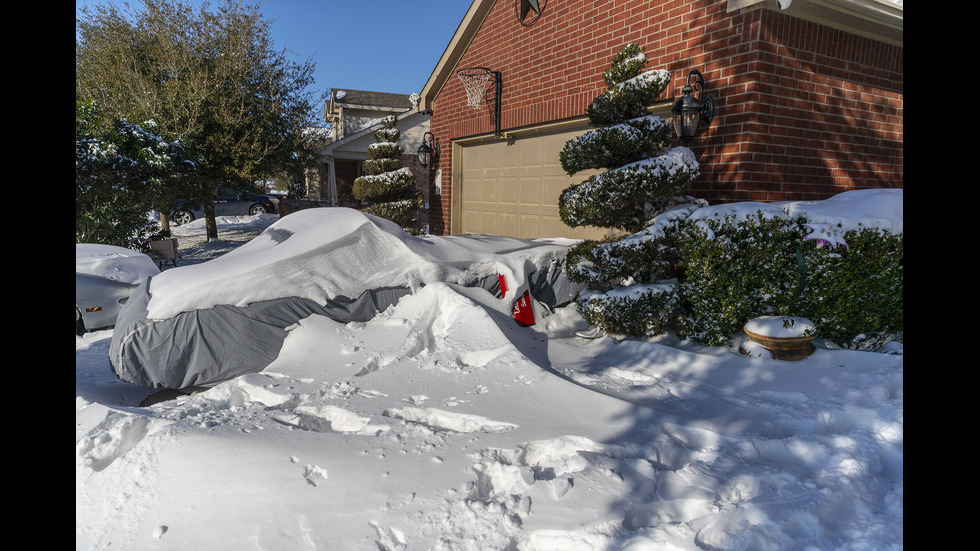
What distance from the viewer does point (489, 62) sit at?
→ 8875 millimetres

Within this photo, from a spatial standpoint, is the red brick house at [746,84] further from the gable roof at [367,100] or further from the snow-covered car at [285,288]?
the gable roof at [367,100]

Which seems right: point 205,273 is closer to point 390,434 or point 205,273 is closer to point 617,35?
point 390,434

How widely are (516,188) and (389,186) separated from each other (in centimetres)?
510

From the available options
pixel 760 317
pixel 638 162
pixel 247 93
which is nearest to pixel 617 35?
pixel 638 162

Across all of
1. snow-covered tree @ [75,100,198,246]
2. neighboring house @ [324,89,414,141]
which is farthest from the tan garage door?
neighboring house @ [324,89,414,141]

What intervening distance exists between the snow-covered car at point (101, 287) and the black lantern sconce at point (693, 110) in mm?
6171

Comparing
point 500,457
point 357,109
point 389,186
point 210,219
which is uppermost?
point 357,109

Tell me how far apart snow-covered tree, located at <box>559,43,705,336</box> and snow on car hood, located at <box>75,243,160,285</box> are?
505 cm

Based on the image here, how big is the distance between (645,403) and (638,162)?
2.49 m

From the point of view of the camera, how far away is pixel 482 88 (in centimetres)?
895

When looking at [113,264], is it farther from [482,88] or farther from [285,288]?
[482,88]

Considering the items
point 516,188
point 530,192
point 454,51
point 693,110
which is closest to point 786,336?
point 693,110

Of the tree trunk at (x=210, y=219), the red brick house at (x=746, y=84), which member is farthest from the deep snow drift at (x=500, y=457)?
the tree trunk at (x=210, y=219)

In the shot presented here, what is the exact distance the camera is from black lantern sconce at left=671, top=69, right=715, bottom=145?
5073 millimetres
